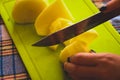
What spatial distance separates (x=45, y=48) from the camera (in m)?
0.74

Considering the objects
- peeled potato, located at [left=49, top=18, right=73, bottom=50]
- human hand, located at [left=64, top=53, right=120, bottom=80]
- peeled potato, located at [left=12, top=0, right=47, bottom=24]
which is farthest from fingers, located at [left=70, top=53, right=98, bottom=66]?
peeled potato, located at [left=12, top=0, right=47, bottom=24]

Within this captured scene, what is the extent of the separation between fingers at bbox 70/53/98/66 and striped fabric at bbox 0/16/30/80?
0.14 m

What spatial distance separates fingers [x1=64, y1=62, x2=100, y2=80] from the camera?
607 millimetres

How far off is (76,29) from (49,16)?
4.8 inches

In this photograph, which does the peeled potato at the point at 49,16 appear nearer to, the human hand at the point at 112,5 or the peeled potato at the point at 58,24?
the peeled potato at the point at 58,24

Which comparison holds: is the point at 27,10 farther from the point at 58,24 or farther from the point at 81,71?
the point at 81,71

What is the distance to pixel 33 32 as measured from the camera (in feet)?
2.58

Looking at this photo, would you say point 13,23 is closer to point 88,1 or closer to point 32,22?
point 32,22

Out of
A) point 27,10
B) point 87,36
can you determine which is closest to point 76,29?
point 87,36

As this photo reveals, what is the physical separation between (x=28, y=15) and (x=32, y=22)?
27 millimetres

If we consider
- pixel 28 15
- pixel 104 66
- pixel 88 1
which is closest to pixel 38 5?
pixel 28 15

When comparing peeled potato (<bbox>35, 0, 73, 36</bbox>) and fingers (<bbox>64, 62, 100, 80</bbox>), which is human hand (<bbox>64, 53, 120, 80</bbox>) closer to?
fingers (<bbox>64, 62, 100, 80</bbox>)

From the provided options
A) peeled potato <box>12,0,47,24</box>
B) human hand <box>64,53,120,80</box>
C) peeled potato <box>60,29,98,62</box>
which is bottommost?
human hand <box>64,53,120,80</box>

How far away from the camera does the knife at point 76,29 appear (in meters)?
0.66
